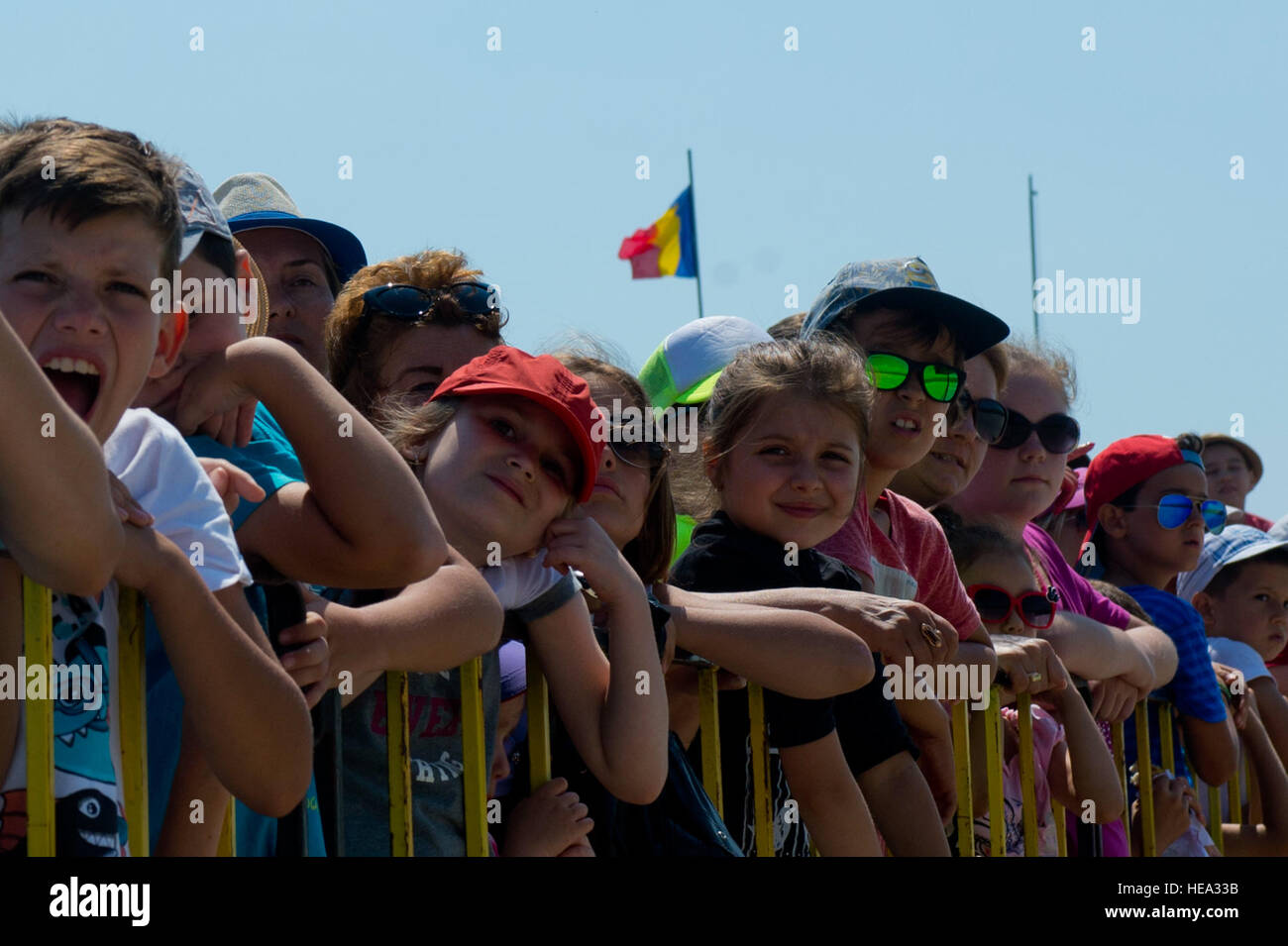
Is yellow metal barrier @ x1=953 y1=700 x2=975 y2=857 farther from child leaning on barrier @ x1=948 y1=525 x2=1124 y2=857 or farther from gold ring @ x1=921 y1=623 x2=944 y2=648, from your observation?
gold ring @ x1=921 y1=623 x2=944 y2=648

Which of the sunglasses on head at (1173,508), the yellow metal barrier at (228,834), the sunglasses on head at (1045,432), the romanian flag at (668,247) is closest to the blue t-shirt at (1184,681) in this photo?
the sunglasses on head at (1173,508)

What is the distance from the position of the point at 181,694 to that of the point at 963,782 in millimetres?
2339

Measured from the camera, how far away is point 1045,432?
542cm

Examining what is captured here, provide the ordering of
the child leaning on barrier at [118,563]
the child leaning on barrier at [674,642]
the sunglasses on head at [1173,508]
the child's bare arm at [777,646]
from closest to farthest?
the child leaning on barrier at [118,563] < the child leaning on barrier at [674,642] < the child's bare arm at [777,646] < the sunglasses on head at [1173,508]

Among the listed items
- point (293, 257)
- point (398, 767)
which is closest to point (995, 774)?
point (398, 767)

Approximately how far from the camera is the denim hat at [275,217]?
14.8 ft

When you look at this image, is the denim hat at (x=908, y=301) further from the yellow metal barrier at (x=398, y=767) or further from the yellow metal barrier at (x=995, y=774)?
the yellow metal barrier at (x=398, y=767)

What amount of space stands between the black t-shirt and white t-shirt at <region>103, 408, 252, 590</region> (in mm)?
1721

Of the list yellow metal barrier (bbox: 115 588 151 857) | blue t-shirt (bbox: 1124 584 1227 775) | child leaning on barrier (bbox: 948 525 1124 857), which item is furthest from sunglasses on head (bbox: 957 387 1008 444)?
yellow metal barrier (bbox: 115 588 151 857)

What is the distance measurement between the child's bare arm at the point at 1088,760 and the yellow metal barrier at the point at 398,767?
8.15 feet

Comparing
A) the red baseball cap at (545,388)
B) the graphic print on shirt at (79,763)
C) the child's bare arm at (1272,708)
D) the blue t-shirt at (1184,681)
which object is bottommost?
the child's bare arm at (1272,708)
